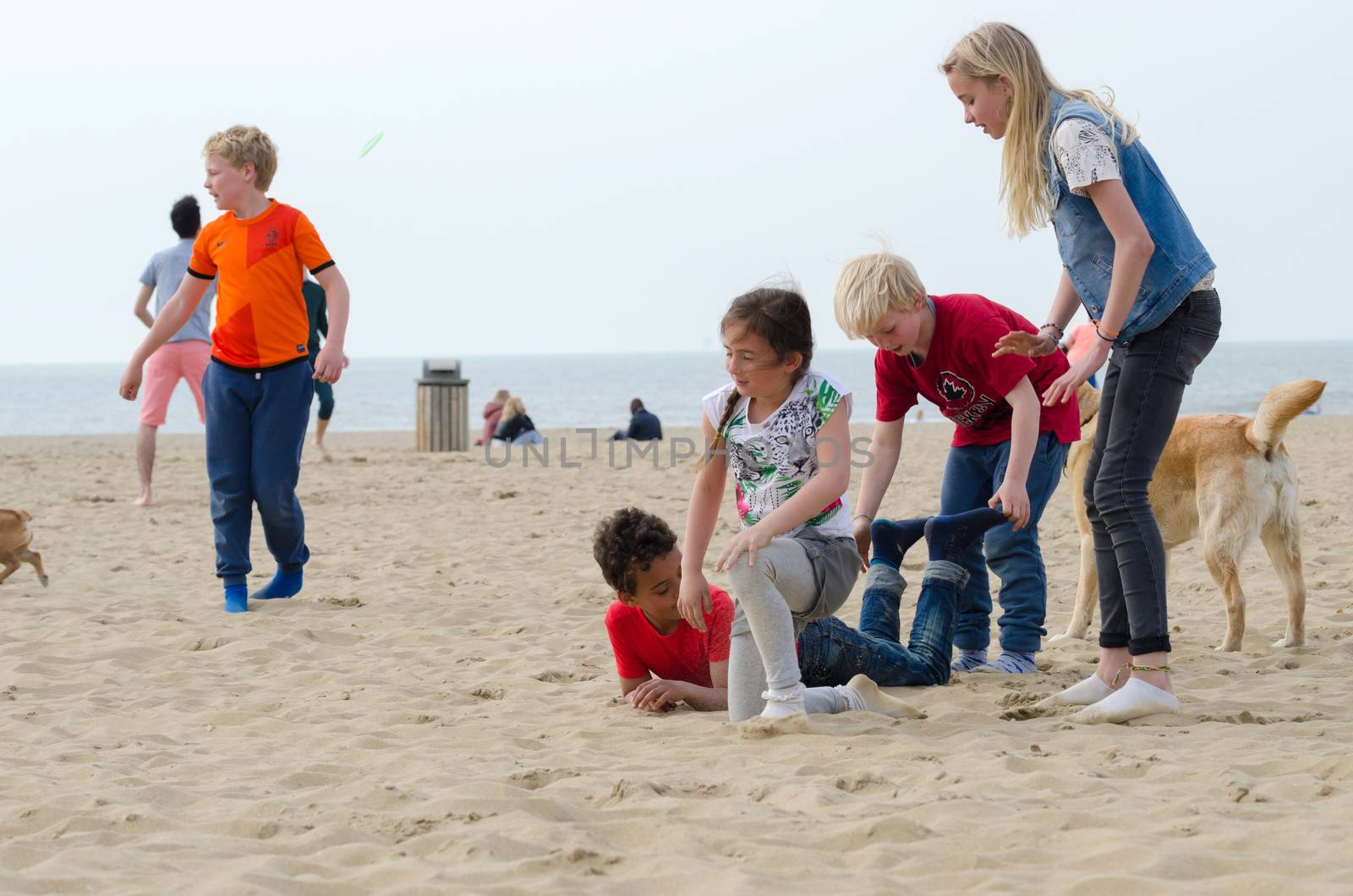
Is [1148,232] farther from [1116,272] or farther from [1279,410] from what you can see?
[1279,410]

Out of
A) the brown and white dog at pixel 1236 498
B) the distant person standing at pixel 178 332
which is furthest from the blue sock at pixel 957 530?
the distant person standing at pixel 178 332

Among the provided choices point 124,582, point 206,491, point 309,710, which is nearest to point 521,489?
point 206,491

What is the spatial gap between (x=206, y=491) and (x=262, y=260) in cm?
598

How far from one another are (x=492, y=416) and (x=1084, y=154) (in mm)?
14834

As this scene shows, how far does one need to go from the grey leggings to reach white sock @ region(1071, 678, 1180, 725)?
Answer: 706 millimetres

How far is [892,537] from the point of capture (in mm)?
4145

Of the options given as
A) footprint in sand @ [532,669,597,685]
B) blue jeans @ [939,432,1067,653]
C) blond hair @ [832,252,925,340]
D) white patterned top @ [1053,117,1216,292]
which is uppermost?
white patterned top @ [1053,117,1216,292]

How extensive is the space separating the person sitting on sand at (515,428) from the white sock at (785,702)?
508 inches

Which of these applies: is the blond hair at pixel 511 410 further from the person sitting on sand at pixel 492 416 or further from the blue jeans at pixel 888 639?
the blue jeans at pixel 888 639

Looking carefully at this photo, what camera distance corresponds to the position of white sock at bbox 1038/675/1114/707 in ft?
12.1

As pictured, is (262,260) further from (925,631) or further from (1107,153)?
(1107,153)

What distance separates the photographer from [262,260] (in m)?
5.66

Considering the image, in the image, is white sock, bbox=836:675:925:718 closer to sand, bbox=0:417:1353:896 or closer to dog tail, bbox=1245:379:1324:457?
sand, bbox=0:417:1353:896

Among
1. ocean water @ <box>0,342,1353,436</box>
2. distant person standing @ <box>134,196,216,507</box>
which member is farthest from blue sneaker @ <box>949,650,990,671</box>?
ocean water @ <box>0,342,1353,436</box>
